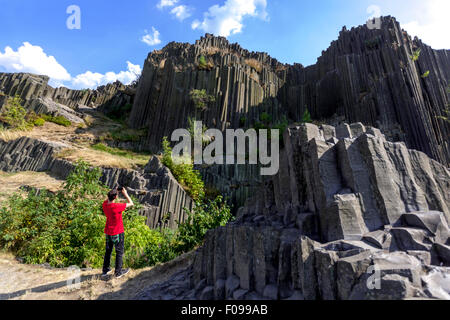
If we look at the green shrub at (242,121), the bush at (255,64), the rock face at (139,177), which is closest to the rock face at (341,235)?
the rock face at (139,177)

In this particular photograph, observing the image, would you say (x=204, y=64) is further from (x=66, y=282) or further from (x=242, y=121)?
(x=66, y=282)

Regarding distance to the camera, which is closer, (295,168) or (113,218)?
(295,168)

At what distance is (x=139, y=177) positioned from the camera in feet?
37.9

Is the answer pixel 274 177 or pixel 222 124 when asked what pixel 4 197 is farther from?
pixel 222 124

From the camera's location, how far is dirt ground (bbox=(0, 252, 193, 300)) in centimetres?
409

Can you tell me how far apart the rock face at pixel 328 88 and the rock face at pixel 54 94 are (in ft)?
32.8

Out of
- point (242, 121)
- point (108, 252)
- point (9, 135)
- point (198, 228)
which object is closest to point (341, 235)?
point (108, 252)

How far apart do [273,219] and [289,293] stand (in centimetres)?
146

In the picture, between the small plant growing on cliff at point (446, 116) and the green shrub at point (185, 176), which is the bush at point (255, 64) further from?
the green shrub at point (185, 176)

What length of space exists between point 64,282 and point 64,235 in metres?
1.68

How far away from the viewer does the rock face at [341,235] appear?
211 cm

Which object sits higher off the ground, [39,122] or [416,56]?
[416,56]

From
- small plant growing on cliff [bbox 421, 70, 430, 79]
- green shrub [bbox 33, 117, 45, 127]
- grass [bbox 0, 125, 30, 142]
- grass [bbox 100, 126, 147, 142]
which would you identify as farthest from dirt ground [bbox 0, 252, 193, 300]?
small plant growing on cliff [bbox 421, 70, 430, 79]

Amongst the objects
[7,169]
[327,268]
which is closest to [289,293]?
[327,268]
